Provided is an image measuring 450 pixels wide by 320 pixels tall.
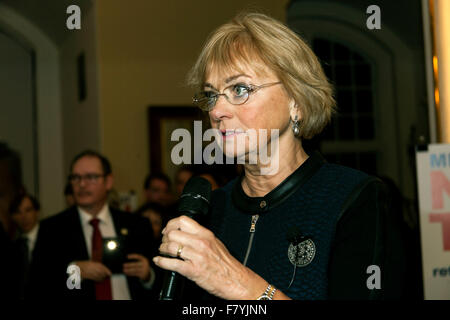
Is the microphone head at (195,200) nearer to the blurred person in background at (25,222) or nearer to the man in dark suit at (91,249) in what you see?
the man in dark suit at (91,249)

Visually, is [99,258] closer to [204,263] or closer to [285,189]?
[285,189]

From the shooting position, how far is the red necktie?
10.6 feet

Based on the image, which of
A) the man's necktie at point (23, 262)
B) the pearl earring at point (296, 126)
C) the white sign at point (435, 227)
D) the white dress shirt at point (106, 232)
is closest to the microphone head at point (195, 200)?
the pearl earring at point (296, 126)

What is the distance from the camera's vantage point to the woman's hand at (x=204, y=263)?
1.20 metres

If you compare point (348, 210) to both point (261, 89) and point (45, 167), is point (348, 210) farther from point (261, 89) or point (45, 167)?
point (45, 167)

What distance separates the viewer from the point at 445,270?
2.76 m

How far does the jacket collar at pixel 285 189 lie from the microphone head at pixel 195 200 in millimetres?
241

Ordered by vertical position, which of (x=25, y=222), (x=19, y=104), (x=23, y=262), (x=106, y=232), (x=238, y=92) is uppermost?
(x=19, y=104)

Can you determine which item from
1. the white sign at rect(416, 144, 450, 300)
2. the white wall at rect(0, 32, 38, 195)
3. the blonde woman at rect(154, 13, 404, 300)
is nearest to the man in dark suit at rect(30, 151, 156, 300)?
the white sign at rect(416, 144, 450, 300)

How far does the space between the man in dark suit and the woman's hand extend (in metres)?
1.86

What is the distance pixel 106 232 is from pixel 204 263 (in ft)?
8.35

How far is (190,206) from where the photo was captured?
52.8 inches

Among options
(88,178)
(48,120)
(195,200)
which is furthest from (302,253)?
(48,120)
